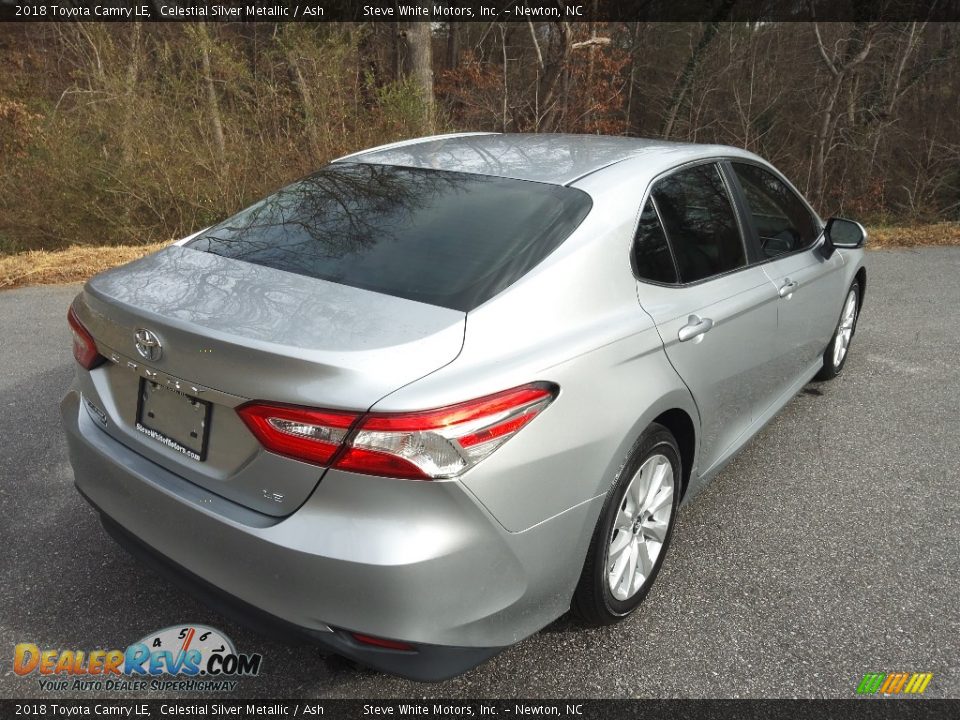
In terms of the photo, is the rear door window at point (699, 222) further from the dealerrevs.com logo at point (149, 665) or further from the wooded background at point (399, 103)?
the wooded background at point (399, 103)

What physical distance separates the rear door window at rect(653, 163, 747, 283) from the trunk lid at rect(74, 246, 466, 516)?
1.17 m

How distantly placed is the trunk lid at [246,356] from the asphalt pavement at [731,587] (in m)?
0.77

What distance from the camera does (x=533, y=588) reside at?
2.04 m

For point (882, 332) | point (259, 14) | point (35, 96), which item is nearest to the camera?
point (882, 332)

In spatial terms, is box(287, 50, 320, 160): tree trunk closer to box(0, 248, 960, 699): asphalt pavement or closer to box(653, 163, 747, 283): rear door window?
box(0, 248, 960, 699): asphalt pavement

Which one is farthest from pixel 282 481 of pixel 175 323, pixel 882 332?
pixel 882 332

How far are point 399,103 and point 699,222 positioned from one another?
8950 mm

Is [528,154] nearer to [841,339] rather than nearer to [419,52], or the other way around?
[841,339]

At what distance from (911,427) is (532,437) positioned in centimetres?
336

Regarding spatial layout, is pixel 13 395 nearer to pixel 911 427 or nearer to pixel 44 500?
pixel 44 500

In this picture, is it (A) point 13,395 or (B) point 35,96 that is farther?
(B) point 35,96

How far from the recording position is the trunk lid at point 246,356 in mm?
1795

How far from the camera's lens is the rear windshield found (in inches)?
88.0

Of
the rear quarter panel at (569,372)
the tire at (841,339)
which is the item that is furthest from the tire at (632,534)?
the tire at (841,339)
